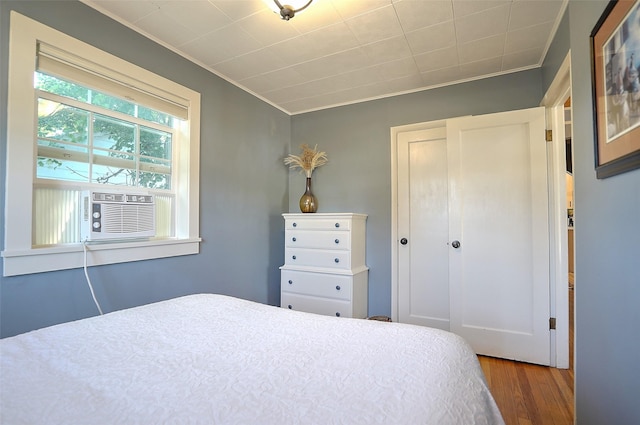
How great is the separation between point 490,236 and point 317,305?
1.60 metres

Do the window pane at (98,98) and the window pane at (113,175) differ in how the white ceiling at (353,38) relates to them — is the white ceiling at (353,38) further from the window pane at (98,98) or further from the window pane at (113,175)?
the window pane at (113,175)

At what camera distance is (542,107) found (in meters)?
2.27

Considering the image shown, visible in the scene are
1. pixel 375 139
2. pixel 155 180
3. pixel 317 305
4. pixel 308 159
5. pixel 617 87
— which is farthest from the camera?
pixel 308 159

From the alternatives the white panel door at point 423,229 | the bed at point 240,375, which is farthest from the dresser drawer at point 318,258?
the bed at point 240,375

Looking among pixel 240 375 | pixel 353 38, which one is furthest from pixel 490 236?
pixel 240 375

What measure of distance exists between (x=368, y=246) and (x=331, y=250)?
48 centimetres

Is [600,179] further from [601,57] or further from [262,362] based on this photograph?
[262,362]

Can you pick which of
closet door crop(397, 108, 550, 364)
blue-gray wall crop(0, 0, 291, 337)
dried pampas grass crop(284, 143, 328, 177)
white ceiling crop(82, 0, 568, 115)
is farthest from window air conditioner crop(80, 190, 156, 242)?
closet door crop(397, 108, 550, 364)

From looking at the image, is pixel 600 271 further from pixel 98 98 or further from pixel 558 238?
pixel 98 98

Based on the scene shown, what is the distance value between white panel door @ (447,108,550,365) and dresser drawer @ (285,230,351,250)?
93cm

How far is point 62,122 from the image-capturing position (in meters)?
1.70

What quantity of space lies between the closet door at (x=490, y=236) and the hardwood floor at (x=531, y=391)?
0.36ft

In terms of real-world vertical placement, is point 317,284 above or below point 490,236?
below

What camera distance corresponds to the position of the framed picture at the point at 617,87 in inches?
34.9
